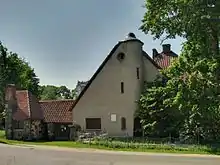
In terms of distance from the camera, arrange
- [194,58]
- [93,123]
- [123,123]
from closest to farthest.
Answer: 1. [194,58]
2. [123,123]
3. [93,123]

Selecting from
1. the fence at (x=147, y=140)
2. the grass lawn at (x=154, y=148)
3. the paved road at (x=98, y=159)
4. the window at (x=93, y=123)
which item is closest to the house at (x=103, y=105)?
the window at (x=93, y=123)

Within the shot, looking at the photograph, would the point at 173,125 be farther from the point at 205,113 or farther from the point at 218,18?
the point at 218,18

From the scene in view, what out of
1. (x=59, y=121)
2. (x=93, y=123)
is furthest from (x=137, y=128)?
(x=59, y=121)

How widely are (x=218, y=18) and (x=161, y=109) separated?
12.3 meters

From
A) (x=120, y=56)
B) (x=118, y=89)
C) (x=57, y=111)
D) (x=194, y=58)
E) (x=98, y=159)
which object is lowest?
(x=98, y=159)

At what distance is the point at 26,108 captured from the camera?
1759 inches

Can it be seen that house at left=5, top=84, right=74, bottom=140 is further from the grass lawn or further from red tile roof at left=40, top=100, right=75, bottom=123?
the grass lawn

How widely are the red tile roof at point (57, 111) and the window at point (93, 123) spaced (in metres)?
2.19

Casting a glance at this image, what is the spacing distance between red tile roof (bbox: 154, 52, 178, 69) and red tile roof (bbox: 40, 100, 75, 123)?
1088cm

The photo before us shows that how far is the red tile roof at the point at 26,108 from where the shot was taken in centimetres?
4388

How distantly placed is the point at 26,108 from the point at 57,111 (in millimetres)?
3528

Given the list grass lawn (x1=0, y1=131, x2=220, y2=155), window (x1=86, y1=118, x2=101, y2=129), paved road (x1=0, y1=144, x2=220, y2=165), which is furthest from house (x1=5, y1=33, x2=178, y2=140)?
paved road (x1=0, y1=144, x2=220, y2=165)

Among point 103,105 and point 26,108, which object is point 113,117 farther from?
point 26,108

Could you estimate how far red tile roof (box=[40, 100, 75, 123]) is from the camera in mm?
44688
